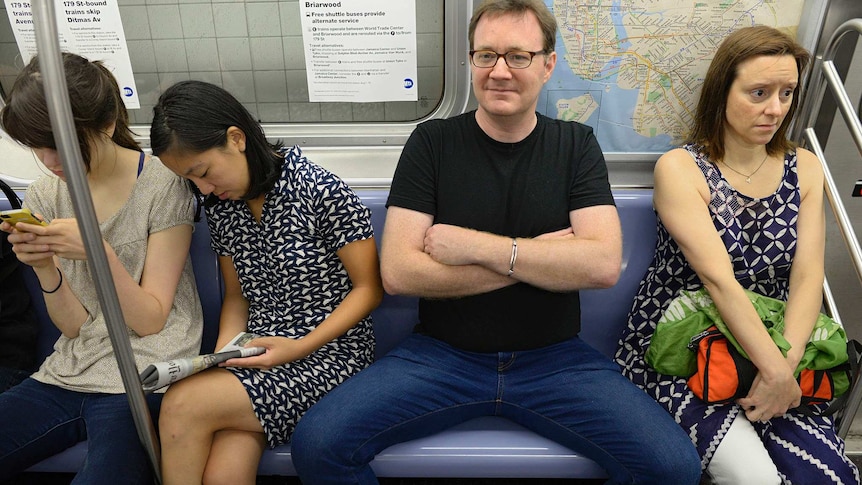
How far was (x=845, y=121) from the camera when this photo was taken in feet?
6.48

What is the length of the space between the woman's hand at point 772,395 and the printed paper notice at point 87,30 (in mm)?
2580

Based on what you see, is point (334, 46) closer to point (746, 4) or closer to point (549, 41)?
point (549, 41)

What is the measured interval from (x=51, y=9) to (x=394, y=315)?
154cm

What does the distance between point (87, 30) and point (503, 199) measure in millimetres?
1813

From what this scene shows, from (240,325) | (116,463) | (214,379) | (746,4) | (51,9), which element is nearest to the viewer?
(51,9)

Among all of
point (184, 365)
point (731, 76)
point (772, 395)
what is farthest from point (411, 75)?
point (772, 395)

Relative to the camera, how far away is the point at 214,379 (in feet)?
5.40

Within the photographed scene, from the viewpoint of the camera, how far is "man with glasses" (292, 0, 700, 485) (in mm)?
1642

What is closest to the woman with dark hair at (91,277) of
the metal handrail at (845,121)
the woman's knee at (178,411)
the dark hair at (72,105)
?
the dark hair at (72,105)

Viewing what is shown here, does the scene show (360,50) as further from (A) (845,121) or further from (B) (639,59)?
(A) (845,121)

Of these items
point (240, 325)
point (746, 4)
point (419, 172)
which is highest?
point (746, 4)

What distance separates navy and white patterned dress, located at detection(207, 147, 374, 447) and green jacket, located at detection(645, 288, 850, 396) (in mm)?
1010

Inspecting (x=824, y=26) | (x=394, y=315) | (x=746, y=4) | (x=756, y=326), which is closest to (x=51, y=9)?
(x=394, y=315)

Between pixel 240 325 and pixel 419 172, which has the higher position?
pixel 419 172
